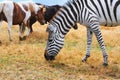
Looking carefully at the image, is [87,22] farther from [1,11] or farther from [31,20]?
[31,20]

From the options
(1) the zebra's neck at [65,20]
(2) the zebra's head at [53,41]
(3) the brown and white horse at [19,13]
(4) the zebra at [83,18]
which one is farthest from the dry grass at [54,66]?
(3) the brown and white horse at [19,13]

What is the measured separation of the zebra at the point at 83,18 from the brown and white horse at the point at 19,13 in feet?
18.6

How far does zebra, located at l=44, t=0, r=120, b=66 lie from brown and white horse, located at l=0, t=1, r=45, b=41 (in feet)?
18.6

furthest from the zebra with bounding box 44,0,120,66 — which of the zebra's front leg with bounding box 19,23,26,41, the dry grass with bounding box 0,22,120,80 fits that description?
the zebra's front leg with bounding box 19,23,26,41

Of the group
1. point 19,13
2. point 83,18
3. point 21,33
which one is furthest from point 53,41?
point 21,33

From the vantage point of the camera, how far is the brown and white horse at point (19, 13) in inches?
635

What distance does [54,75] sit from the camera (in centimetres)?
961

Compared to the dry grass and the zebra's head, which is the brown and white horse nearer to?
the dry grass

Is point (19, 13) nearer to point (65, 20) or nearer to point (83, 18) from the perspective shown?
point (65, 20)

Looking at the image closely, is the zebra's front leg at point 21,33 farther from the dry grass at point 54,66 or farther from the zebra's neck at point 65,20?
the zebra's neck at point 65,20

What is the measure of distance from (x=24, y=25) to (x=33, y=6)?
116cm

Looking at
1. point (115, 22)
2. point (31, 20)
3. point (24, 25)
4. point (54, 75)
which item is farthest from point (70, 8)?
point (31, 20)

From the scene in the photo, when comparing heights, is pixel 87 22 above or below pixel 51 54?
above

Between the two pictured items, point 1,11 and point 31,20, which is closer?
point 1,11
